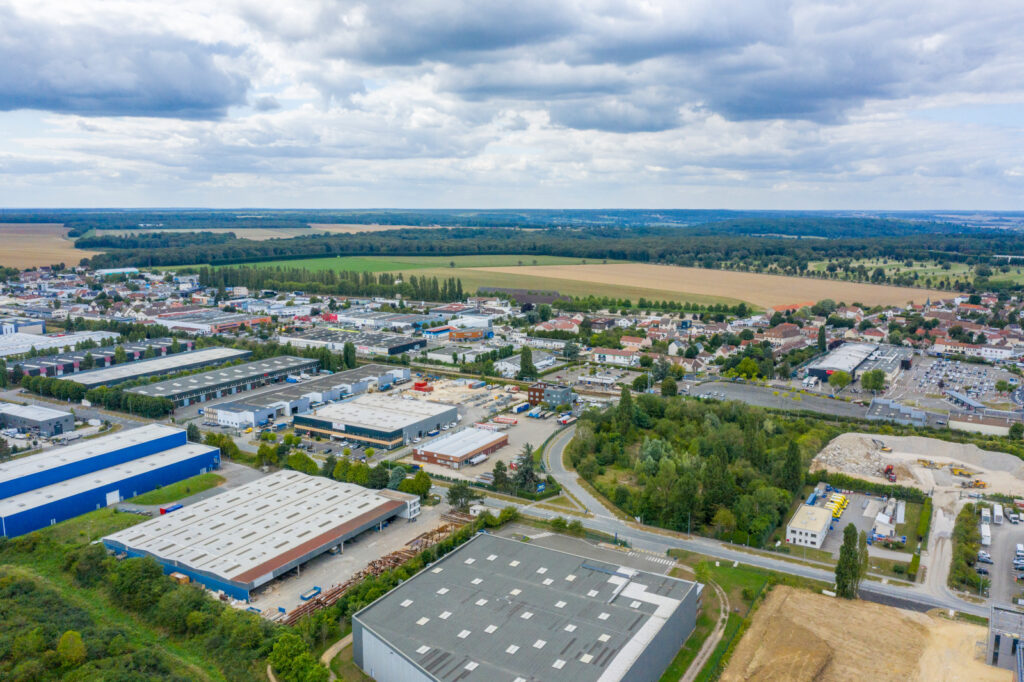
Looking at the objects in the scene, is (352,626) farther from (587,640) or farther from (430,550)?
(587,640)

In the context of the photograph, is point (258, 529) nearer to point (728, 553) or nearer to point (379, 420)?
point (379, 420)

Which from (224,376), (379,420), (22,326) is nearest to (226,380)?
(224,376)

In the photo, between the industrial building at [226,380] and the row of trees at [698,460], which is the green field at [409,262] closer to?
the industrial building at [226,380]

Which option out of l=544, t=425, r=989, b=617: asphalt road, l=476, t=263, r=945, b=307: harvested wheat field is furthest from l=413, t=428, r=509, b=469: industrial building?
l=476, t=263, r=945, b=307: harvested wheat field

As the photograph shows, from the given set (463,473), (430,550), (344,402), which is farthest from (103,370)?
(430,550)

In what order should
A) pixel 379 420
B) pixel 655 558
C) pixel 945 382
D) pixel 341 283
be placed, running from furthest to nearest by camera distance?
pixel 341 283
pixel 945 382
pixel 379 420
pixel 655 558

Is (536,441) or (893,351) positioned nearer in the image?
(536,441)
